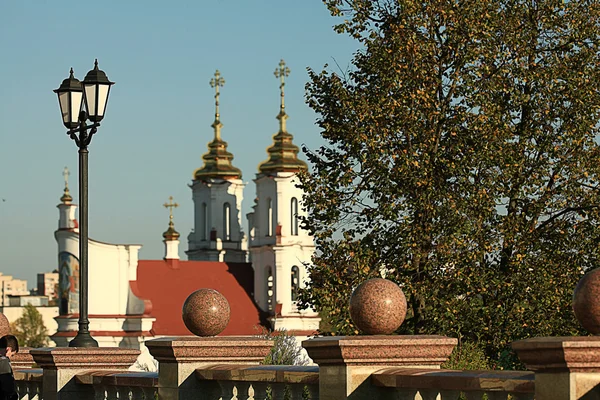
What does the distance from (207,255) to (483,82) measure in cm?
7315

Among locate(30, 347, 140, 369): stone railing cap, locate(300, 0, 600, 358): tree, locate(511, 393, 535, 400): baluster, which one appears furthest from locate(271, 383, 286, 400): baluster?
locate(300, 0, 600, 358): tree

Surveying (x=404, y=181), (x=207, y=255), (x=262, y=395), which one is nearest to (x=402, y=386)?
(x=262, y=395)

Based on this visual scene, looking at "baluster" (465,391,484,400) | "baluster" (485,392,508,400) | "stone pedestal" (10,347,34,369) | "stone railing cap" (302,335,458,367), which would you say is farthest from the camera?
"stone pedestal" (10,347,34,369)

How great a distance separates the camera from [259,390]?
10.6m

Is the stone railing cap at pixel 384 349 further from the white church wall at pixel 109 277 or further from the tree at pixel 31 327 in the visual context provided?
the tree at pixel 31 327

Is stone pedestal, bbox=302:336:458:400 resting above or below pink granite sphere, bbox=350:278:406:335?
below

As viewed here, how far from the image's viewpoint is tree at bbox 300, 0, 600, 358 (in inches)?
955

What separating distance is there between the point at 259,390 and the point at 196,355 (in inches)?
38.8

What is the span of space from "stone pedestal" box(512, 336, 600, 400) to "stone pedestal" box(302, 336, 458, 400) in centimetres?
179

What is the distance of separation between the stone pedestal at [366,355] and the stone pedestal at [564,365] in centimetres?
179

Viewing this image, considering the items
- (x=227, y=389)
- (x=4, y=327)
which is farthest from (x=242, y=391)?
(x=4, y=327)

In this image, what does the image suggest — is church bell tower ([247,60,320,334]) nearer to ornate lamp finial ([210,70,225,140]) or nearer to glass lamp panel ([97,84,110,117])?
ornate lamp finial ([210,70,225,140])

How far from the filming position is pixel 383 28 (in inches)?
1033

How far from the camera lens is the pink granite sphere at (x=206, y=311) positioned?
11.1 m
